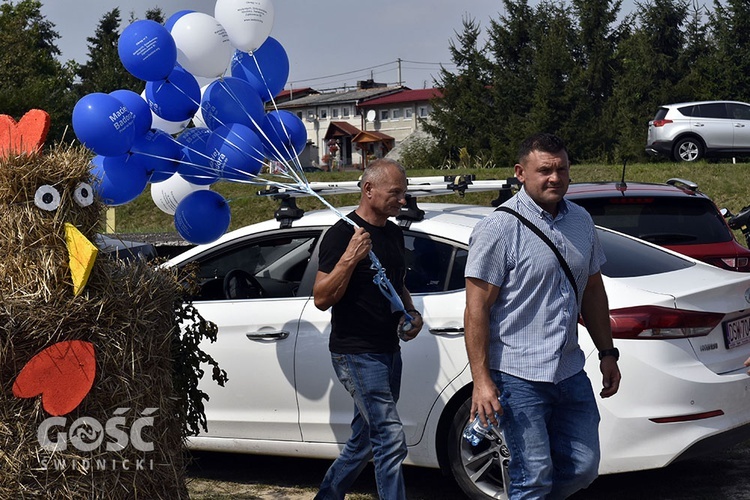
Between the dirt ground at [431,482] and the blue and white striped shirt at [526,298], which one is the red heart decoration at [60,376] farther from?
the dirt ground at [431,482]

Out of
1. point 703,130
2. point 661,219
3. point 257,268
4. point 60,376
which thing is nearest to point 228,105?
point 257,268

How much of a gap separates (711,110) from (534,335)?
1959cm

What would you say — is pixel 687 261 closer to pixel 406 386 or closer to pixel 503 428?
pixel 406 386

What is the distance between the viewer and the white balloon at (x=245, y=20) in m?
5.69

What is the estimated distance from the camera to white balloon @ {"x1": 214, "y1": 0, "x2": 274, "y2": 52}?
224 inches

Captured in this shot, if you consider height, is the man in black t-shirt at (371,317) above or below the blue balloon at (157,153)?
below

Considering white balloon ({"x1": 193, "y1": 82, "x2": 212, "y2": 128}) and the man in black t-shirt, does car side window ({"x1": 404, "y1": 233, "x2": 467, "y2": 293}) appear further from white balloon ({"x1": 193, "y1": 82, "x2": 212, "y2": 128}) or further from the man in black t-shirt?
white balloon ({"x1": 193, "y1": 82, "x2": 212, "y2": 128})

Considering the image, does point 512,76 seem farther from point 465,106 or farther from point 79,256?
point 79,256

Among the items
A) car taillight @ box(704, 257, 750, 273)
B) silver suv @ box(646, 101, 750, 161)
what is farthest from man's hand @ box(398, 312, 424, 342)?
silver suv @ box(646, 101, 750, 161)

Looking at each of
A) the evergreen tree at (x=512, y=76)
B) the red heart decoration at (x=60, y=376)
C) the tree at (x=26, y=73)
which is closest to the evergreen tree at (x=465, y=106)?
the evergreen tree at (x=512, y=76)

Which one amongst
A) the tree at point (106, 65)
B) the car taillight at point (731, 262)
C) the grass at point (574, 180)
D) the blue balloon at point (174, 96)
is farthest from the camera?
the tree at point (106, 65)

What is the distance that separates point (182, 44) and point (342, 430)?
2.37 m

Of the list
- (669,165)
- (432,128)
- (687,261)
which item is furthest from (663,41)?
(687,261)

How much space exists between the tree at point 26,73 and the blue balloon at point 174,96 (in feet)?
77.6
